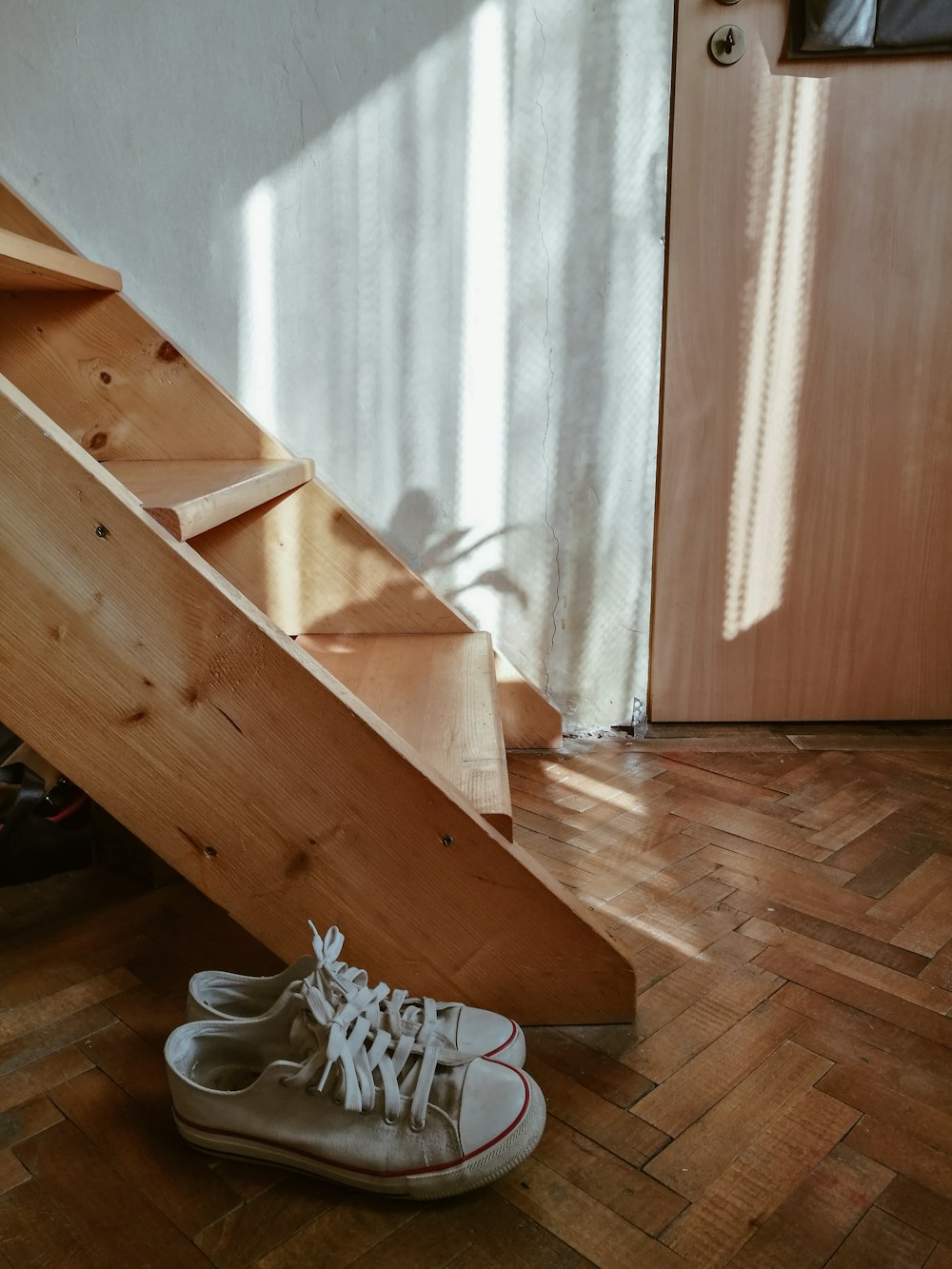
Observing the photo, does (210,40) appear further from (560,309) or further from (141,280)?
(560,309)

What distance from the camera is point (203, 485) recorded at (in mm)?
1265

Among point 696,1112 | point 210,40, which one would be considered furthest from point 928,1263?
point 210,40

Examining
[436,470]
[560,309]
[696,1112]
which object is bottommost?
[696,1112]

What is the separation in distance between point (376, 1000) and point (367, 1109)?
0.09m

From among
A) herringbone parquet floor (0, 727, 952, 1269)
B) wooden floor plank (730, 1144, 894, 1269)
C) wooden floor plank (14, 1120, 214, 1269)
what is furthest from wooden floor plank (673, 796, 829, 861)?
wooden floor plank (14, 1120, 214, 1269)

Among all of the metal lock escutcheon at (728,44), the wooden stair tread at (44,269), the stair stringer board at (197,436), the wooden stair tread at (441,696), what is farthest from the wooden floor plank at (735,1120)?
the metal lock escutcheon at (728,44)

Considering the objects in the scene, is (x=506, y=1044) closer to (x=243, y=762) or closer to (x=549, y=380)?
(x=243, y=762)

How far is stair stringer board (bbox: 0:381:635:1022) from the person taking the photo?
86 cm

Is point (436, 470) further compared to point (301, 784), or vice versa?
point (436, 470)

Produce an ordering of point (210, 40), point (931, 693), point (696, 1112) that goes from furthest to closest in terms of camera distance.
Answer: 1. point (931, 693)
2. point (210, 40)
3. point (696, 1112)

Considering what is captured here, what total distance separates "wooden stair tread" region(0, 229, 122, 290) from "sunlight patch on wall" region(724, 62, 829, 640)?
1.09 m

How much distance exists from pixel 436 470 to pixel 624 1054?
110 cm

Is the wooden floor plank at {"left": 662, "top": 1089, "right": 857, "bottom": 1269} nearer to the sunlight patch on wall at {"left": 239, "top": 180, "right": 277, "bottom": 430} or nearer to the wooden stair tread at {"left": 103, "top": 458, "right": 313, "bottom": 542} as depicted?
the wooden stair tread at {"left": 103, "top": 458, "right": 313, "bottom": 542}

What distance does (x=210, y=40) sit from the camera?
1.61m
